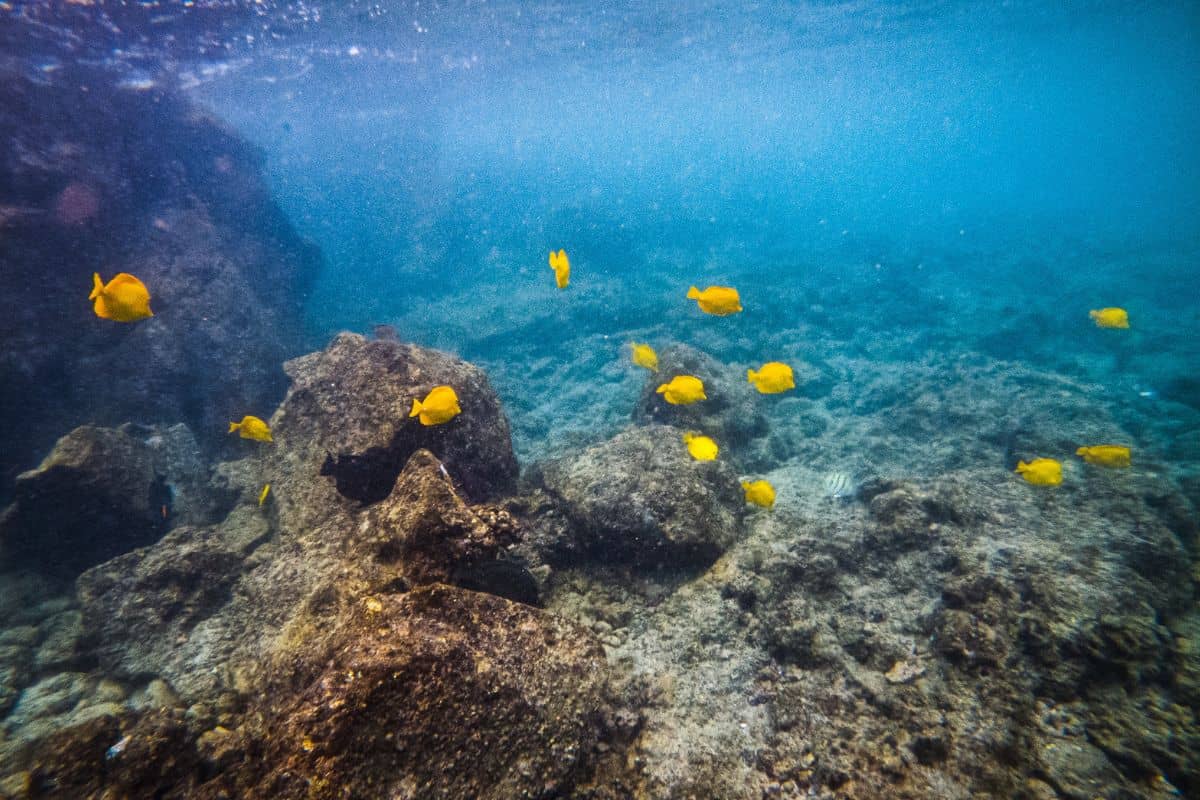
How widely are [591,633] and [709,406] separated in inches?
246

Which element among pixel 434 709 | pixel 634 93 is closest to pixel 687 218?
pixel 634 93

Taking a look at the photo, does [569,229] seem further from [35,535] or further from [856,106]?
[856,106]

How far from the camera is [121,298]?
441cm

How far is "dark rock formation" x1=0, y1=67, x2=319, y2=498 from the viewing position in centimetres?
971

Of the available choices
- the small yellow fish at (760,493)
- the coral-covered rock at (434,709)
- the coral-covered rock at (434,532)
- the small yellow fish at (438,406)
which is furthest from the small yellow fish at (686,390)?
the coral-covered rock at (434,709)

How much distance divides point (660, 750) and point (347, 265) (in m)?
39.9

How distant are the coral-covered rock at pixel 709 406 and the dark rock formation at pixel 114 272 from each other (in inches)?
392

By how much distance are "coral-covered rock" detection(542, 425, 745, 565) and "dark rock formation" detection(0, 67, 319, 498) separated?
997 centimetres

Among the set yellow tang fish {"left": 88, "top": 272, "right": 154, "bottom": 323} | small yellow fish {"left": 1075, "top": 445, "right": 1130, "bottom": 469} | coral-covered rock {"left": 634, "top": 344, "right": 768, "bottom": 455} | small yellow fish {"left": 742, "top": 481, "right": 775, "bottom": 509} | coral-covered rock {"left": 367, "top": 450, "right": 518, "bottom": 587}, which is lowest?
coral-covered rock {"left": 634, "top": 344, "right": 768, "bottom": 455}

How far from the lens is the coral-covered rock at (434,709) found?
2.17 meters

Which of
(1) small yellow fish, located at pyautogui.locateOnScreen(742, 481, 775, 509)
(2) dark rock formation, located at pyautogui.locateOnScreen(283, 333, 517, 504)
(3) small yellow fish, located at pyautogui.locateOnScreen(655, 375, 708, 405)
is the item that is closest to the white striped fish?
(1) small yellow fish, located at pyautogui.locateOnScreen(742, 481, 775, 509)

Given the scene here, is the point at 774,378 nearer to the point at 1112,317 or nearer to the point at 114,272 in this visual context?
the point at 1112,317

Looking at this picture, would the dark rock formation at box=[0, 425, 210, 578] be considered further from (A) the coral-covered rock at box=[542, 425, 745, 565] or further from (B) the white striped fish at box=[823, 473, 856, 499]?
(B) the white striped fish at box=[823, 473, 856, 499]

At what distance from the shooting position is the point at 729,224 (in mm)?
40500
